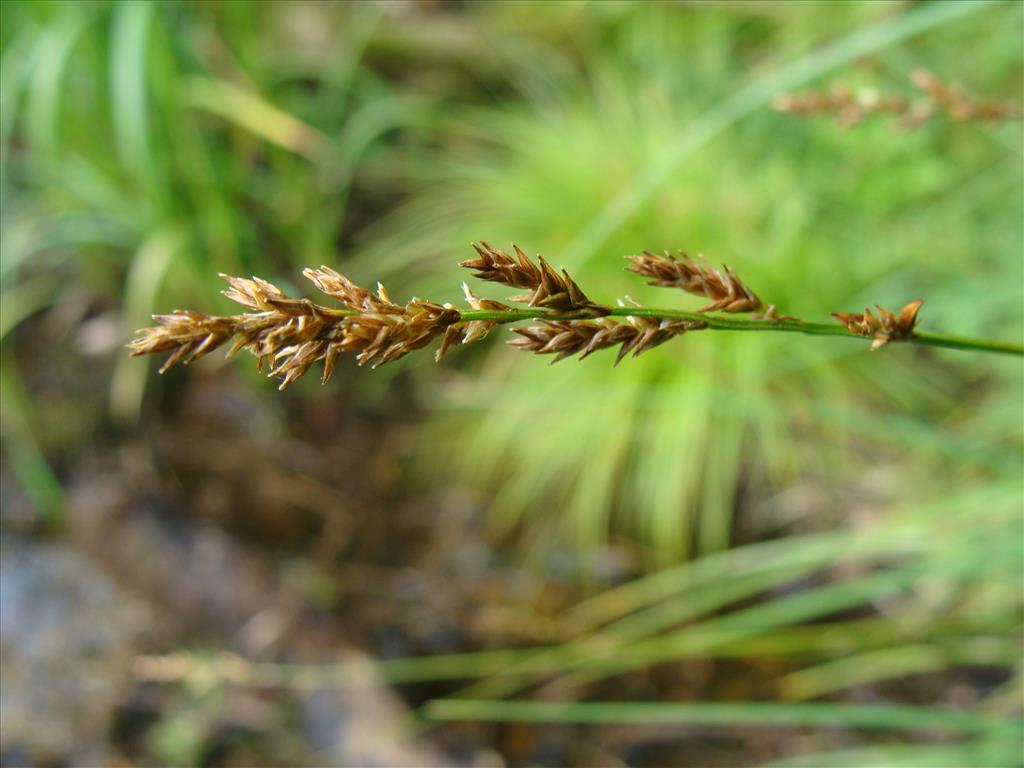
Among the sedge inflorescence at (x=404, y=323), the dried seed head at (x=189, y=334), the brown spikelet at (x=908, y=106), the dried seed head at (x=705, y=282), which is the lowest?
the dried seed head at (x=189, y=334)

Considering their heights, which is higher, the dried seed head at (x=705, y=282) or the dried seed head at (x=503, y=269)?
the dried seed head at (x=705, y=282)

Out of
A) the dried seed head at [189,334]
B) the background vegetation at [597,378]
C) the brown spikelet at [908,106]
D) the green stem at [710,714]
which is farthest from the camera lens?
the background vegetation at [597,378]

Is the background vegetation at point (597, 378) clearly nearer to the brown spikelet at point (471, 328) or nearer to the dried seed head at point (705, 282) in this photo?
the dried seed head at point (705, 282)

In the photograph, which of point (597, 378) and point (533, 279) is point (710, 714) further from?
point (597, 378)

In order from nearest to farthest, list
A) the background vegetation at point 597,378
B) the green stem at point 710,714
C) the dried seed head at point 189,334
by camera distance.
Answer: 1. the dried seed head at point 189,334
2. the green stem at point 710,714
3. the background vegetation at point 597,378

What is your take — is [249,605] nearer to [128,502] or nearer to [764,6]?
[128,502]

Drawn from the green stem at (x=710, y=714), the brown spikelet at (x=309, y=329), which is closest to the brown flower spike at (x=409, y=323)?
the brown spikelet at (x=309, y=329)

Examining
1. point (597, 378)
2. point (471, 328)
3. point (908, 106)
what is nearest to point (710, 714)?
point (908, 106)
